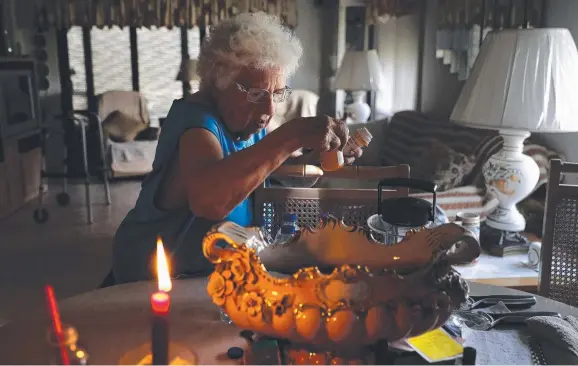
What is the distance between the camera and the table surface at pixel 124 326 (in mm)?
811

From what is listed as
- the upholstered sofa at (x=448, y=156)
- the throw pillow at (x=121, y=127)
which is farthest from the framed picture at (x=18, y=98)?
the upholstered sofa at (x=448, y=156)

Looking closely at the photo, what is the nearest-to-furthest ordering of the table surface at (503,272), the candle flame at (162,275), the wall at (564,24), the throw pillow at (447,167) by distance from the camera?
the candle flame at (162,275) → the table surface at (503,272) → the wall at (564,24) → the throw pillow at (447,167)

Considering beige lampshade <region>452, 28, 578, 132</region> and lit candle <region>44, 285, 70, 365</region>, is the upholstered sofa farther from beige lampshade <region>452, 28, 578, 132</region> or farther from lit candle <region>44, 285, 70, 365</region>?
lit candle <region>44, 285, 70, 365</region>

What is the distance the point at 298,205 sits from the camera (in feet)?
4.78

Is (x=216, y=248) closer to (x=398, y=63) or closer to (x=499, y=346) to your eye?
(x=499, y=346)

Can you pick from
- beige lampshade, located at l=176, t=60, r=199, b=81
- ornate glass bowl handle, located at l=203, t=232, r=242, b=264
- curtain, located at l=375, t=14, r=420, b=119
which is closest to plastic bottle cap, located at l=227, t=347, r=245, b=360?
ornate glass bowl handle, located at l=203, t=232, r=242, b=264

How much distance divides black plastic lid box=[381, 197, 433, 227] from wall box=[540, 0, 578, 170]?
1.75 meters

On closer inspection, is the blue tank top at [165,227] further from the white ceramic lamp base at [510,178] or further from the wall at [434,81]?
the wall at [434,81]

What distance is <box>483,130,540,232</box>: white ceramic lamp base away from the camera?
5.93 feet

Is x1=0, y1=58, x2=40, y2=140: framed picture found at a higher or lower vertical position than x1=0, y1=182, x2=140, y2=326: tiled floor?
higher

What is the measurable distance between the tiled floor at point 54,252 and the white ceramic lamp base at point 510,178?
6.07 feet

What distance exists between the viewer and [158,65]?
6023 mm

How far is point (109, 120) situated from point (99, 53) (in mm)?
867

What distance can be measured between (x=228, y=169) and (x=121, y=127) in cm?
480
